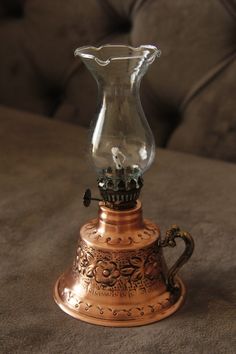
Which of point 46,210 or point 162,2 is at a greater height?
point 162,2

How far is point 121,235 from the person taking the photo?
1.90ft

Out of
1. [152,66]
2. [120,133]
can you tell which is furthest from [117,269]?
[152,66]

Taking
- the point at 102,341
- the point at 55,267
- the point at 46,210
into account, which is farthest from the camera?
the point at 46,210

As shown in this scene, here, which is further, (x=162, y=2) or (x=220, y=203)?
(x=162, y=2)

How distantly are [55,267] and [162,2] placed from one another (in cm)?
50

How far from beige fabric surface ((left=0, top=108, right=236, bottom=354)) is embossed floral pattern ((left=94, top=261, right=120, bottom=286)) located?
0.04 metres

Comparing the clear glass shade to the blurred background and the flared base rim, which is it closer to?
the flared base rim

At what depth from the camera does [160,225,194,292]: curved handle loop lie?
585 millimetres

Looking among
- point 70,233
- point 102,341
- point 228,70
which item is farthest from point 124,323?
point 228,70

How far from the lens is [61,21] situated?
111 cm

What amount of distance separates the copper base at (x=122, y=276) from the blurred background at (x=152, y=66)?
1.31 ft

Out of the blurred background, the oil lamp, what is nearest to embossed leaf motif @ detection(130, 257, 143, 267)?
the oil lamp

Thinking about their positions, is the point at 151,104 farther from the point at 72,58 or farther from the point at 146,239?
the point at 146,239

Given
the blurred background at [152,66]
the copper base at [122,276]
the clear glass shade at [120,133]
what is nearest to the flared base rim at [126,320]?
the copper base at [122,276]
